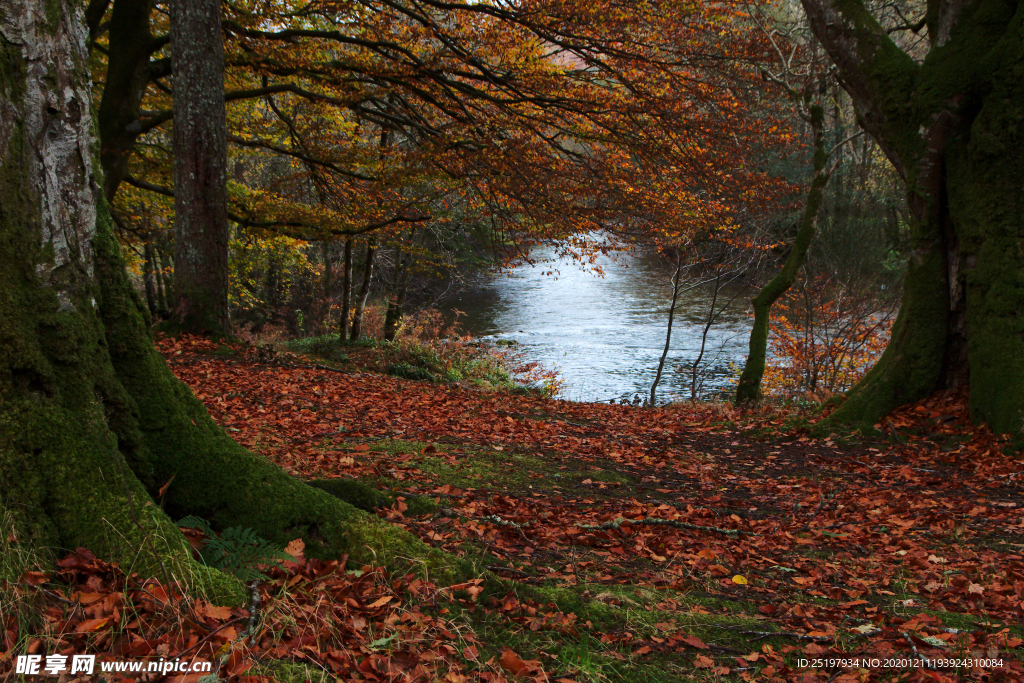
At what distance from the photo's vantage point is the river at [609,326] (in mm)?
17984

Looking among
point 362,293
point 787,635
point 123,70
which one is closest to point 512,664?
point 787,635

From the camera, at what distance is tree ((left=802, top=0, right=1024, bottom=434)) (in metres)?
6.07

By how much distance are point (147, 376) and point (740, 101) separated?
10.0 m

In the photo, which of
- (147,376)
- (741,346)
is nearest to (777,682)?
(147,376)

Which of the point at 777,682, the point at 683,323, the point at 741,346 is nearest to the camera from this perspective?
the point at 777,682

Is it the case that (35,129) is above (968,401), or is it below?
above

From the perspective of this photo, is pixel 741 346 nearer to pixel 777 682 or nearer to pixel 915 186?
pixel 915 186

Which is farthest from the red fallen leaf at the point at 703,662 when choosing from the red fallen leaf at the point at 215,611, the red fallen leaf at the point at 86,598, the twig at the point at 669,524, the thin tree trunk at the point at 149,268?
the thin tree trunk at the point at 149,268

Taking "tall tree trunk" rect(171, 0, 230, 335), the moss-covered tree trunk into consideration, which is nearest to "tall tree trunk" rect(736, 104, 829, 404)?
"tall tree trunk" rect(171, 0, 230, 335)

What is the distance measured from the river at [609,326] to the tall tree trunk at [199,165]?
7.83m

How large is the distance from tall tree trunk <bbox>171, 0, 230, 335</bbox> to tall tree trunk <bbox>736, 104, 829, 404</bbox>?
9.63m

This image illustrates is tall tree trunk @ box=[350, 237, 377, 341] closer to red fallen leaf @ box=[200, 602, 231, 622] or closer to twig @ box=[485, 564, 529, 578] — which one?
twig @ box=[485, 564, 529, 578]

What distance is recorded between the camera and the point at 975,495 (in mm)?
4934

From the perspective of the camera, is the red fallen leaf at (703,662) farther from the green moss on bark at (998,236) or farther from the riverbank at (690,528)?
the green moss on bark at (998,236)
